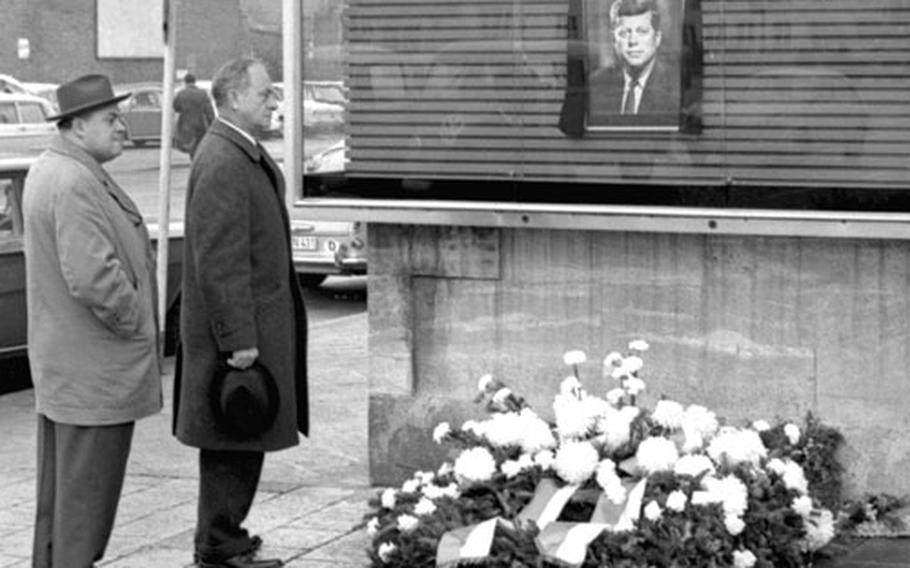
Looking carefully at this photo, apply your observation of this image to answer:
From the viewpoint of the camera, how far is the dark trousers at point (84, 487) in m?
7.20

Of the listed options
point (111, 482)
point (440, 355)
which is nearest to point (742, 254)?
point (440, 355)

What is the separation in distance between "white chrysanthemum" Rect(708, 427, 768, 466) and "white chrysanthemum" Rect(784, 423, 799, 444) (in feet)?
1.27

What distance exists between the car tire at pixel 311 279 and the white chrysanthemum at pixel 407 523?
1238 cm

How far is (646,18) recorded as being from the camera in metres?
8.47

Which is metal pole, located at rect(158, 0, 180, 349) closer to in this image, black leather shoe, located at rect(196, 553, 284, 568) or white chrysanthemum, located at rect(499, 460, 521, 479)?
black leather shoe, located at rect(196, 553, 284, 568)

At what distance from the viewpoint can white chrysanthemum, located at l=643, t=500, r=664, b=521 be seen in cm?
668

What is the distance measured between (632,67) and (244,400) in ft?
7.62

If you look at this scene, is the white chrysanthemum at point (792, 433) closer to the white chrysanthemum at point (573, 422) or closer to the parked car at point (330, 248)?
the white chrysanthemum at point (573, 422)

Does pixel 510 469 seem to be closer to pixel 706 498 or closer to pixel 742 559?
pixel 706 498

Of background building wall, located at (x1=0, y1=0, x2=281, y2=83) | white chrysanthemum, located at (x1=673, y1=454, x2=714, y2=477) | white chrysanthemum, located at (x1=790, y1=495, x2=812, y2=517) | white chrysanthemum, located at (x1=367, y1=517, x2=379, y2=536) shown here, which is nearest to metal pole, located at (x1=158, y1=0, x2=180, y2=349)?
white chrysanthemum, located at (x1=367, y1=517, x2=379, y2=536)

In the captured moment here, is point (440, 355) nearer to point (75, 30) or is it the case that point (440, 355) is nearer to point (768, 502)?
point (768, 502)

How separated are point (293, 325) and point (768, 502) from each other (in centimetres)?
201

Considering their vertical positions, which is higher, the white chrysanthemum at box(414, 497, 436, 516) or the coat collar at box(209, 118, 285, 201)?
the coat collar at box(209, 118, 285, 201)

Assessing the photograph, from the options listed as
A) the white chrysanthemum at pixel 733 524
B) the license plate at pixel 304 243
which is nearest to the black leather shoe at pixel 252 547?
the white chrysanthemum at pixel 733 524
